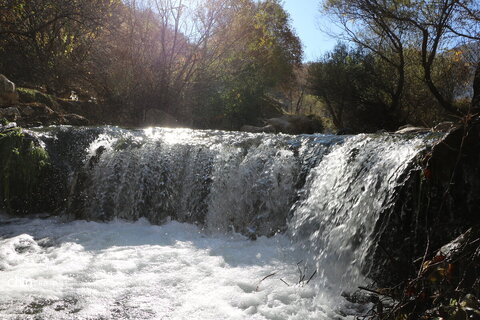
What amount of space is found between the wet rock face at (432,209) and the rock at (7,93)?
25.7ft

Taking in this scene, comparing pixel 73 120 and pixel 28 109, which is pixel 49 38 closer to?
pixel 73 120

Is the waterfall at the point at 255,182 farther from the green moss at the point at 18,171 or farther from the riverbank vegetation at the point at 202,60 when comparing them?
the riverbank vegetation at the point at 202,60

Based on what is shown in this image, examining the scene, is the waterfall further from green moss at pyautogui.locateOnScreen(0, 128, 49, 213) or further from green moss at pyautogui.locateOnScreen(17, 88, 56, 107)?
green moss at pyautogui.locateOnScreen(17, 88, 56, 107)

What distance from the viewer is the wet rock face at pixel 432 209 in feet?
10.7

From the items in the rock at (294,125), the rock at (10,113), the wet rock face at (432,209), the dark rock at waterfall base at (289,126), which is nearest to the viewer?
the wet rock face at (432,209)

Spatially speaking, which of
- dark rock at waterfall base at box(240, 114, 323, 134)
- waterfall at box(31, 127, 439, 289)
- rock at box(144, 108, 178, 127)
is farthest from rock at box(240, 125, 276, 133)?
waterfall at box(31, 127, 439, 289)

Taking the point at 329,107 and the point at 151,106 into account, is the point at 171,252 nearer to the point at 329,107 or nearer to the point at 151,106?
the point at 151,106

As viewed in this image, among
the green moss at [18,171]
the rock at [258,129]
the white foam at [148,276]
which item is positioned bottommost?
the white foam at [148,276]

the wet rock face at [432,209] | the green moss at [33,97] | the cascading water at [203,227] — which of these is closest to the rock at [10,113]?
the green moss at [33,97]

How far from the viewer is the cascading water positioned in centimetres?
350

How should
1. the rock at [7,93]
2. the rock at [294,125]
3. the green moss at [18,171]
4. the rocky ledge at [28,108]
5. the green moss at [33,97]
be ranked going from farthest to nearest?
the rock at [294,125]
the green moss at [33,97]
the rock at [7,93]
the rocky ledge at [28,108]
the green moss at [18,171]

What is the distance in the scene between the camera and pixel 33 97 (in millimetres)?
9461

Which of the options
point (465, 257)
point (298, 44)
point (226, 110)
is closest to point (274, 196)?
point (465, 257)

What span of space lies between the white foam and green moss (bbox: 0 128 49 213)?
713mm
